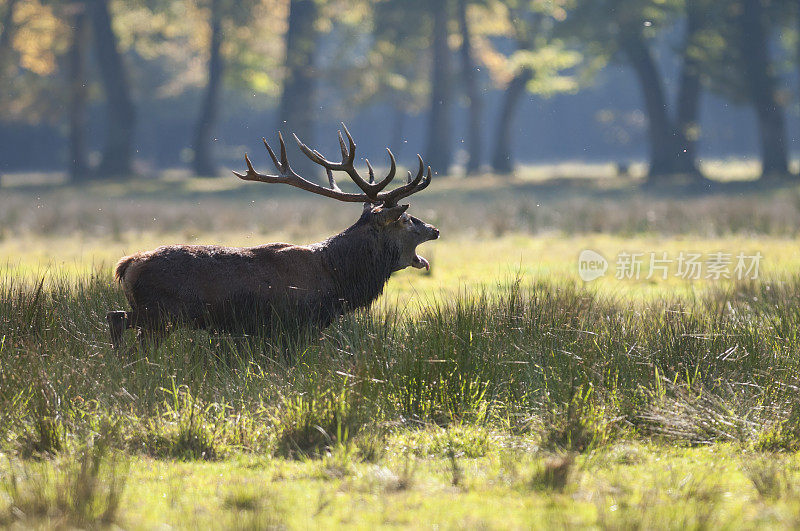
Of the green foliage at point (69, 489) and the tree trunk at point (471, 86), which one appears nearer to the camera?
the green foliage at point (69, 489)

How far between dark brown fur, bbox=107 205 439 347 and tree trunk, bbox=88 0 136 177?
29611mm

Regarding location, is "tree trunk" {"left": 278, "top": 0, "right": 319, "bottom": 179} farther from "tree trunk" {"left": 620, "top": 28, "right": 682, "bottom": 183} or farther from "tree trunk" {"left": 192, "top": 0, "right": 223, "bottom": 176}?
"tree trunk" {"left": 620, "top": 28, "right": 682, "bottom": 183}

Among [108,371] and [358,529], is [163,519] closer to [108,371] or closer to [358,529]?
[358,529]

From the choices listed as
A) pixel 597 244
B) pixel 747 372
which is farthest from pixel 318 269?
pixel 597 244

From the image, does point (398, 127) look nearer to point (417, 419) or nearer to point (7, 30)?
point (7, 30)

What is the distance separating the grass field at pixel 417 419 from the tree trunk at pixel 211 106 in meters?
28.4

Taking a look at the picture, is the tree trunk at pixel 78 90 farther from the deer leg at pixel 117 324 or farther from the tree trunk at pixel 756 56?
the deer leg at pixel 117 324

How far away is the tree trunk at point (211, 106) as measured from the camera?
36.1 m

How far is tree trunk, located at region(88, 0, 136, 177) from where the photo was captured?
117ft

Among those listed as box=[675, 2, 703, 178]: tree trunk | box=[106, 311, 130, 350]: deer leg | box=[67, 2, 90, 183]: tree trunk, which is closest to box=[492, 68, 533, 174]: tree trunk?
box=[675, 2, 703, 178]: tree trunk

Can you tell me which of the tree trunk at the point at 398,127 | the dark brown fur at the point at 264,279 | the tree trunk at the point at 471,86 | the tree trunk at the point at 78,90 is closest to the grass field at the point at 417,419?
the dark brown fur at the point at 264,279

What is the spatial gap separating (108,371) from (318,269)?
1875 mm

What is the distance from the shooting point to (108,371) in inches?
255

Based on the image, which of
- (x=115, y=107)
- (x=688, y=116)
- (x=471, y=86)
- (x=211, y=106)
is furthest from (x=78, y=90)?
(x=688, y=116)
